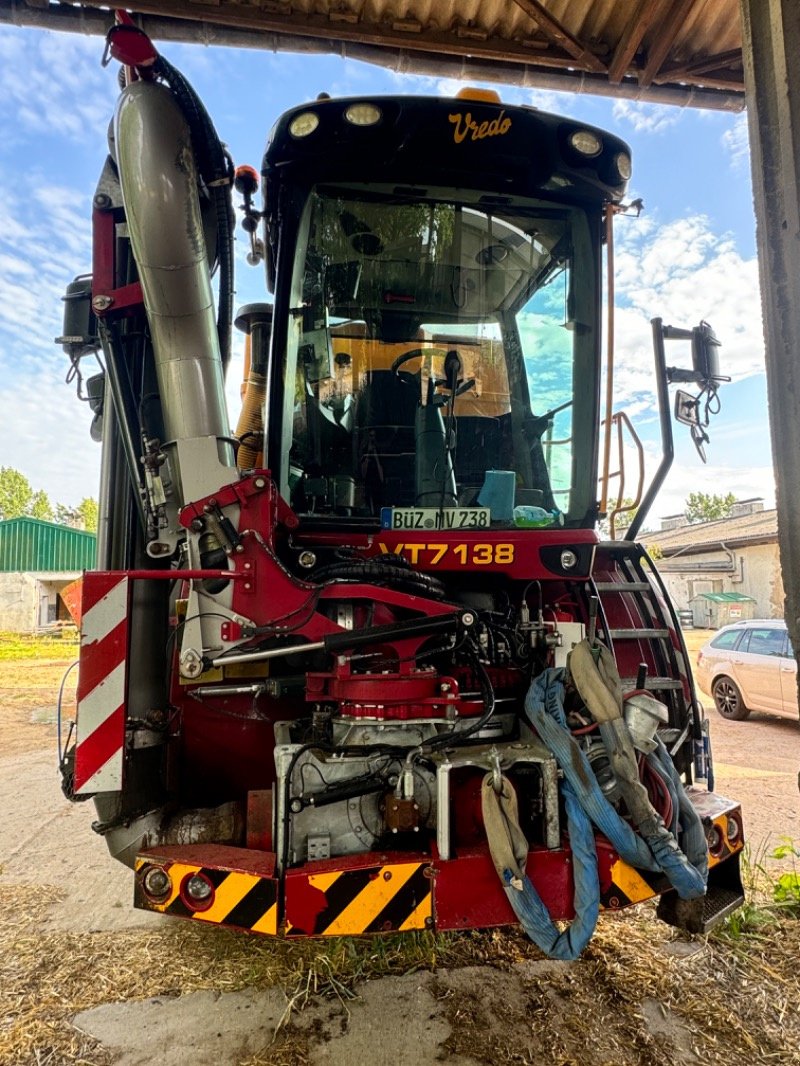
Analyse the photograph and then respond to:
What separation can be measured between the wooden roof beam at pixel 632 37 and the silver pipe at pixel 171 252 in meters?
2.87

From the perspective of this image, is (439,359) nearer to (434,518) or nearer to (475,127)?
(434,518)

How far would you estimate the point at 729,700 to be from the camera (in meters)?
9.48

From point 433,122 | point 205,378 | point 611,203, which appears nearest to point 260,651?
point 205,378

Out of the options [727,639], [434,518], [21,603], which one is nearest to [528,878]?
[434,518]

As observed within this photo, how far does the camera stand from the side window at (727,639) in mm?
9422

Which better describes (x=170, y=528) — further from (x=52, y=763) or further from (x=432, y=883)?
(x=52, y=763)

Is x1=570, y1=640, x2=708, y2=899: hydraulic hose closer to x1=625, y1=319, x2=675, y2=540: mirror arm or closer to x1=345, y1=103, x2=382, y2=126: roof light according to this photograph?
x1=625, y1=319, x2=675, y2=540: mirror arm

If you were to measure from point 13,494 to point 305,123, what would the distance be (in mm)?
48993

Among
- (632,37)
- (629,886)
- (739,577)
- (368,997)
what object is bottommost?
(368,997)

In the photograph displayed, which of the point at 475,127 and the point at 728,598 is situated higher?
the point at 475,127

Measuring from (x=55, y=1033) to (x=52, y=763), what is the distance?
16.5ft

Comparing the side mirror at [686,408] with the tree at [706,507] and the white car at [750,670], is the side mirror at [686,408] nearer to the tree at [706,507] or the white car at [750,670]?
the white car at [750,670]

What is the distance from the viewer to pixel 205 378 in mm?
2566

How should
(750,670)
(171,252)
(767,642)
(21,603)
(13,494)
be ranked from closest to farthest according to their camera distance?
(171,252)
(767,642)
(750,670)
(21,603)
(13,494)
